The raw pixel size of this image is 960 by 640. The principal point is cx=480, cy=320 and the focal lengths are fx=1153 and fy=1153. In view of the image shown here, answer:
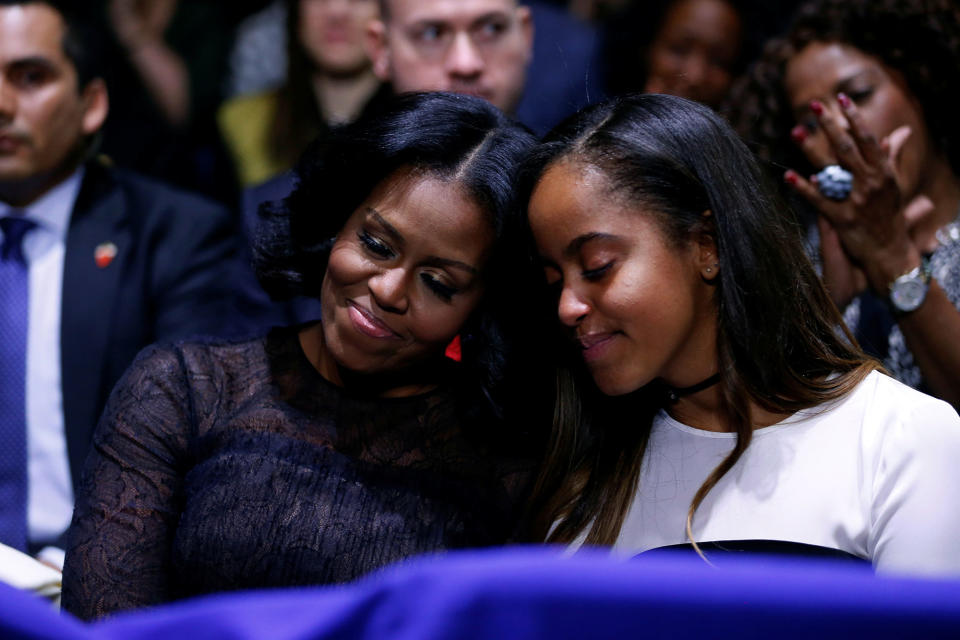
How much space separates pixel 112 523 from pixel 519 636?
3.26 ft

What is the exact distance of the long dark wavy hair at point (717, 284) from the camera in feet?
4.97

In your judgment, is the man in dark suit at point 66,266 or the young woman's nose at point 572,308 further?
the man in dark suit at point 66,266

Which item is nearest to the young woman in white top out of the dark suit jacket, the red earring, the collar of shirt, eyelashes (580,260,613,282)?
eyelashes (580,260,613,282)

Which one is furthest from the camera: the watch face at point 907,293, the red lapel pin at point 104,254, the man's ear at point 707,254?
the red lapel pin at point 104,254

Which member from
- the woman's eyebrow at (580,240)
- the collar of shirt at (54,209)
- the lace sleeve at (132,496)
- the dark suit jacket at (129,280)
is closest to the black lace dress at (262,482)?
the lace sleeve at (132,496)

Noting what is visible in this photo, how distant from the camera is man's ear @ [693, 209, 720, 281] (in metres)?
1.54

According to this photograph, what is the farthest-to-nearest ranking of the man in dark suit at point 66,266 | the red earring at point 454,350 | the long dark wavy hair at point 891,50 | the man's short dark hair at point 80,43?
the man's short dark hair at point 80,43, the man in dark suit at point 66,266, the long dark wavy hair at point 891,50, the red earring at point 454,350

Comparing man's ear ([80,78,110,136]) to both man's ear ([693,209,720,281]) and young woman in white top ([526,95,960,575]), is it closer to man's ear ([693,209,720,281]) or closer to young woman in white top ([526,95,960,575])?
young woman in white top ([526,95,960,575])

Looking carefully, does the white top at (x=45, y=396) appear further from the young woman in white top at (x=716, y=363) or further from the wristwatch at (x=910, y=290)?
the wristwatch at (x=910, y=290)

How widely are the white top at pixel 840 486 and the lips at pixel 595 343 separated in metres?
0.21

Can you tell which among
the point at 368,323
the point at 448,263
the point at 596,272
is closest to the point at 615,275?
the point at 596,272

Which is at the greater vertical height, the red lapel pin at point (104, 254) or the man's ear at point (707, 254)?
the man's ear at point (707, 254)

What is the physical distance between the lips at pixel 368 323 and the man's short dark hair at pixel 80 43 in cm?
132

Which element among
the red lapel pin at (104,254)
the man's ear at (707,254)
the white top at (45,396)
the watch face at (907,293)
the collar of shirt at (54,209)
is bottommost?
the white top at (45,396)
